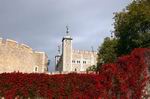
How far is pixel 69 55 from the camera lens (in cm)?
7869

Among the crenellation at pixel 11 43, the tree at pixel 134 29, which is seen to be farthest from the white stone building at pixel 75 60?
the tree at pixel 134 29

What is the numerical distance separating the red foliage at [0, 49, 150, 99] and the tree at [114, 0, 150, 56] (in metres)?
9.56

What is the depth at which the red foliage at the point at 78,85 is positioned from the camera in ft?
79.3

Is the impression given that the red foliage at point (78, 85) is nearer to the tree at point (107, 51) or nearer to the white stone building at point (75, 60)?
the tree at point (107, 51)

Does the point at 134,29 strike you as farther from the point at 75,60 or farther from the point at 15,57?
the point at 75,60

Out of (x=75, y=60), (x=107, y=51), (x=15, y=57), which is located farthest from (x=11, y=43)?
(x=75, y=60)

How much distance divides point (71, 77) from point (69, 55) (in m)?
54.3

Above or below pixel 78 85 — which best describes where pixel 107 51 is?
above

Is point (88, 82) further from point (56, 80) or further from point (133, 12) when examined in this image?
point (133, 12)

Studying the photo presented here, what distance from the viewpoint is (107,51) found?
42656 millimetres

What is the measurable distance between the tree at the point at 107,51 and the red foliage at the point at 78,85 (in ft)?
45.8

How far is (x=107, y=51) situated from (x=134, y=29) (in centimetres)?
770

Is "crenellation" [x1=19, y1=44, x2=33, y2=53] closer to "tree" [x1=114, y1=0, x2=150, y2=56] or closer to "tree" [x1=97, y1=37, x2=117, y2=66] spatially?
"tree" [x1=97, y1=37, x2=117, y2=66]

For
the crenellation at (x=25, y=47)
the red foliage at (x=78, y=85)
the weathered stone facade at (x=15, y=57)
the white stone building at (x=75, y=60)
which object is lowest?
the red foliage at (x=78, y=85)
